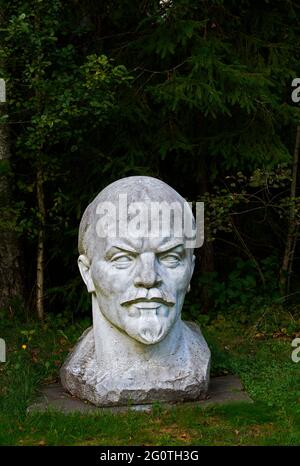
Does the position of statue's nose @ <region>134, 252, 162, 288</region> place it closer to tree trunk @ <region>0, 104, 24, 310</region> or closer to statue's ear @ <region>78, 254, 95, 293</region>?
statue's ear @ <region>78, 254, 95, 293</region>

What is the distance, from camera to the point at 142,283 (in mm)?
5832

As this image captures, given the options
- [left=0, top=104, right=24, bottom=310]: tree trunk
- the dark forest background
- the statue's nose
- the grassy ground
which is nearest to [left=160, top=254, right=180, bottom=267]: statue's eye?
the statue's nose

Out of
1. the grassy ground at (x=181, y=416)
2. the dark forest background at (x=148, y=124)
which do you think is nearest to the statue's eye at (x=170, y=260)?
the grassy ground at (x=181, y=416)

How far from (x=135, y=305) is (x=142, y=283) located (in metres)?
0.19

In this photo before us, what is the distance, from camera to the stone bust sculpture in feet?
19.3

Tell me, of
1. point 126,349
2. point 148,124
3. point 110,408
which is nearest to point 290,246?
point 148,124

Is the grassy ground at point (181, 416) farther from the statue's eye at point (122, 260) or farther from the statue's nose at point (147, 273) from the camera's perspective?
the statue's eye at point (122, 260)

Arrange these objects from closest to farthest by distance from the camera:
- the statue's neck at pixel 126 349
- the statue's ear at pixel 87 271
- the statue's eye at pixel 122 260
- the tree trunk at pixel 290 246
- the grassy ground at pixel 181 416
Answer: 1. the grassy ground at pixel 181 416
2. the statue's eye at pixel 122 260
3. the statue's neck at pixel 126 349
4. the statue's ear at pixel 87 271
5. the tree trunk at pixel 290 246

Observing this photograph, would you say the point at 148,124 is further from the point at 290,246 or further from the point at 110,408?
the point at 110,408

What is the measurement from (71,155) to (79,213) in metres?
0.72

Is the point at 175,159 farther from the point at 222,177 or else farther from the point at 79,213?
the point at 79,213

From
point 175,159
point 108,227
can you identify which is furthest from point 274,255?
point 108,227

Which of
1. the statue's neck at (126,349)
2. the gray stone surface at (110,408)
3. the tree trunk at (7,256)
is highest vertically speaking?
the tree trunk at (7,256)

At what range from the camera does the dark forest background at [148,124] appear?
8188 millimetres
